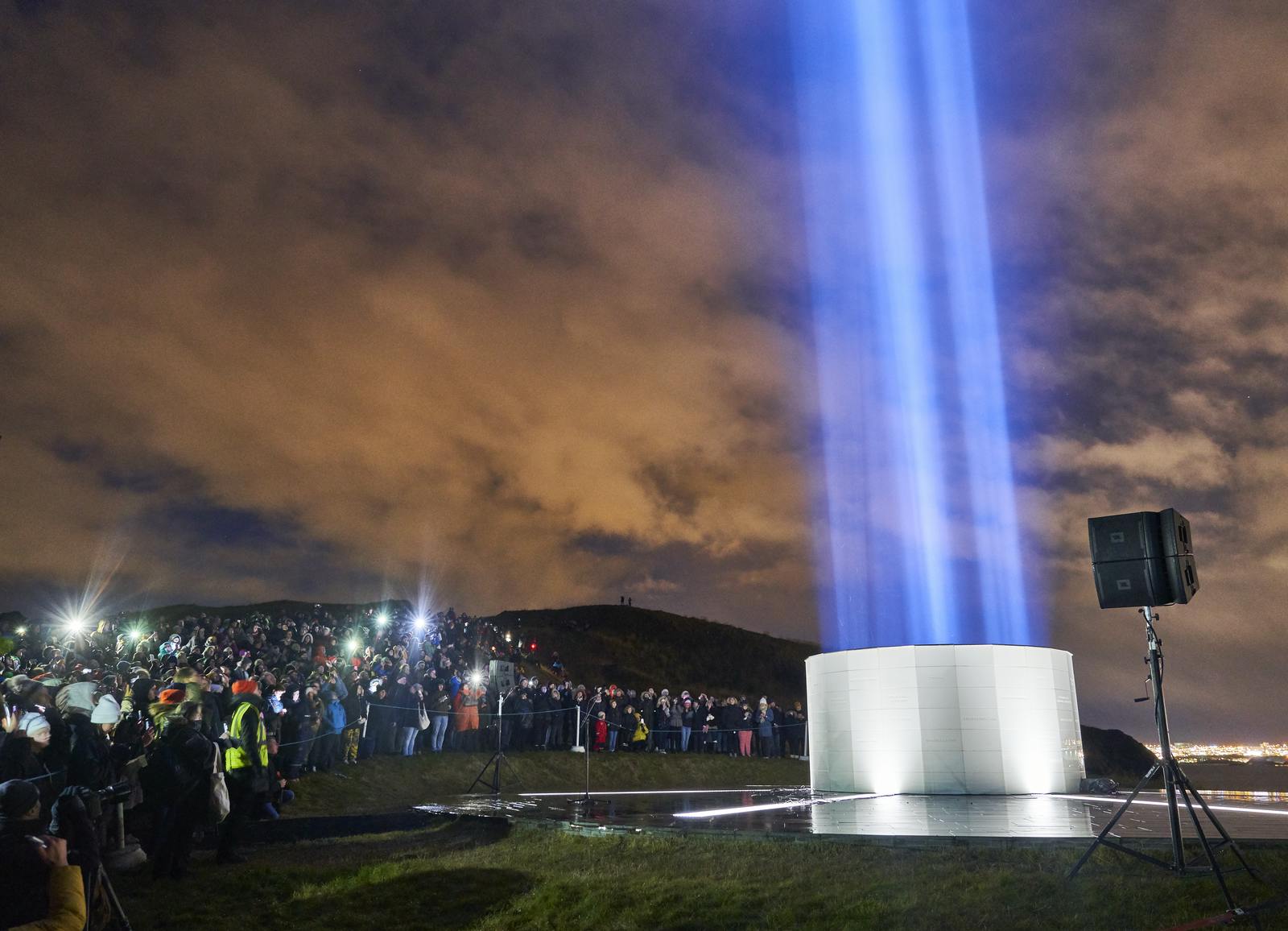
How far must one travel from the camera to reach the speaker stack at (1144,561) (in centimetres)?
886

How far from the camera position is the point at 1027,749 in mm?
19422

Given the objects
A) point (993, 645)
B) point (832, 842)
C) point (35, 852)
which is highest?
point (993, 645)

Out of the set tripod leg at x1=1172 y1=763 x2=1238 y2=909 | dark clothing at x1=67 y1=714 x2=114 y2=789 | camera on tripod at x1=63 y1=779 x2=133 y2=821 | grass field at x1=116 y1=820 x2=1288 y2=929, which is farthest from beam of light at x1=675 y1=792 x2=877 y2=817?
dark clothing at x1=67 y1=714 x2=114 y2=789

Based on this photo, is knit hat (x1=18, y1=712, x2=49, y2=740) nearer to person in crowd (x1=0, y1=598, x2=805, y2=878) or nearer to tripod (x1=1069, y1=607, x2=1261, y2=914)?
person in crowd (x1=0, y1=598, x2=805, y2=878)

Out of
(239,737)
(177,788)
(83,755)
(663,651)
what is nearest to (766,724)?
(239,737)

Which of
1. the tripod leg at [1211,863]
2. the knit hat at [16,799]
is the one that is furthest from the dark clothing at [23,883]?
the tripod leg at [1211,863]

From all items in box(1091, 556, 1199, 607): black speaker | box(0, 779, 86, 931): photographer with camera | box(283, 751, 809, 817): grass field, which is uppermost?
box(1091, 556, 1199, 607): black speaker

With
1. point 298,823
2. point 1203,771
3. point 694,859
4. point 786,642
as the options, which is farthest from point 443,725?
point 786,642

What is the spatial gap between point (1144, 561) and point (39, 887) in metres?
8.97

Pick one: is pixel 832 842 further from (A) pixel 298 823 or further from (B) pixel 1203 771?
(B) pixel 1203 771

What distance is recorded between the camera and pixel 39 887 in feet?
16.4

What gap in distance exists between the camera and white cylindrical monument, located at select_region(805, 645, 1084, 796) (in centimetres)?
1926

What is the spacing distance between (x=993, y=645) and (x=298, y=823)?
14.0 metres

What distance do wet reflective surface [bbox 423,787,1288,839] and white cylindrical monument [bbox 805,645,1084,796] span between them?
830 millimetres
